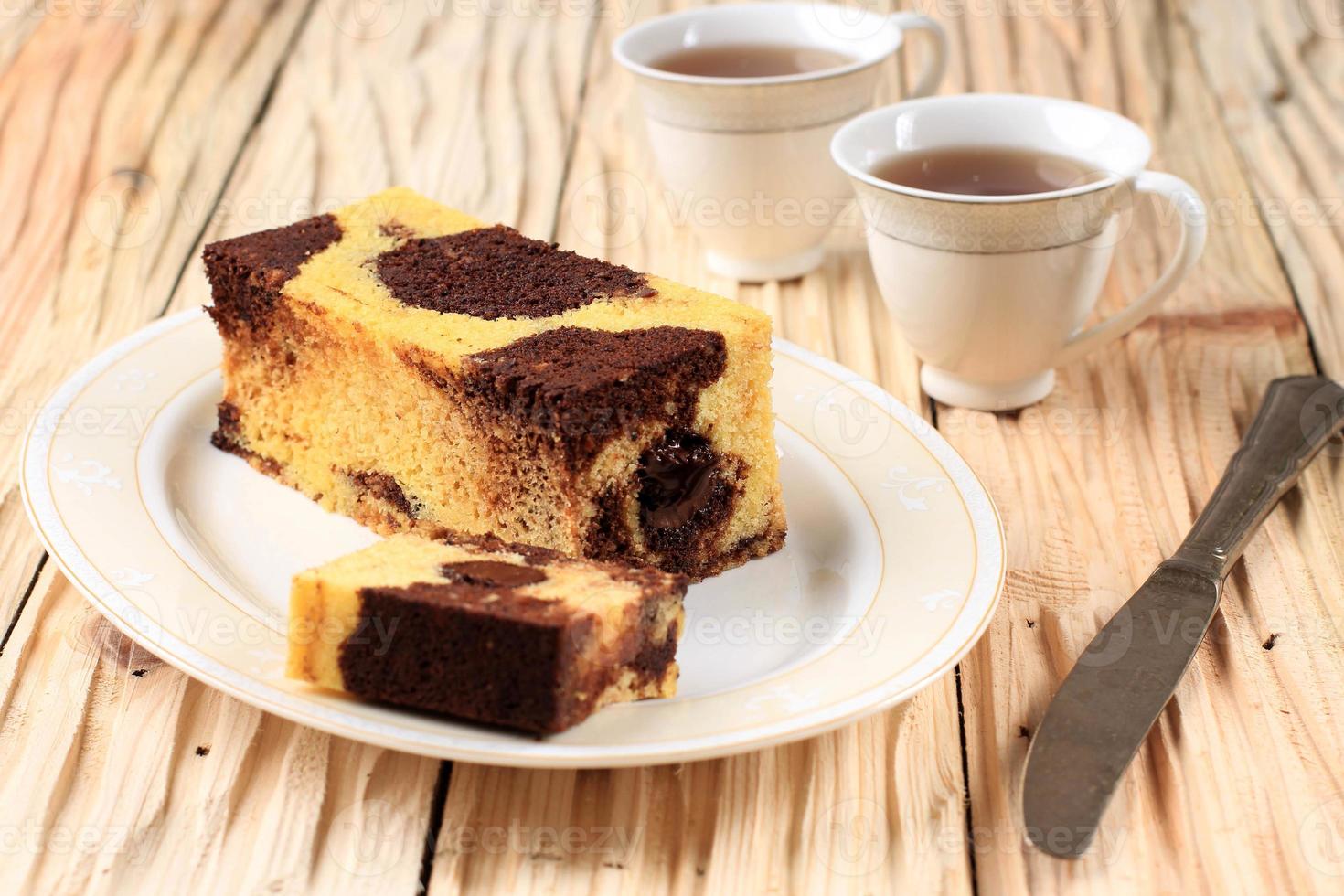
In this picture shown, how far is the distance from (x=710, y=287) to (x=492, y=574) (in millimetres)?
1590

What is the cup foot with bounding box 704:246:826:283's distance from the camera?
338 centimetres

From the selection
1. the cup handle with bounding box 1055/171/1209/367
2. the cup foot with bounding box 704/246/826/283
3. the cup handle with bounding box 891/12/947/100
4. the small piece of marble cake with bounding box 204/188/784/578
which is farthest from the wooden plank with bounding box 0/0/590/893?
the cup handle with bounding box 891/12/947/100

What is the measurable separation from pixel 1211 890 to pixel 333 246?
69.0 inches

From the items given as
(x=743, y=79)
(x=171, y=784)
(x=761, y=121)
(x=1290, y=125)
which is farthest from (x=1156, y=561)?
(x=1290, y=125)

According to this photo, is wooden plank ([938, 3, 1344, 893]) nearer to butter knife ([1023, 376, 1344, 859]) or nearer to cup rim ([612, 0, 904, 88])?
butter knife ([1023, 376, 1344, 859])

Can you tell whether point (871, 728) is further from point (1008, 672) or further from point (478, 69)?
point (478, 69)

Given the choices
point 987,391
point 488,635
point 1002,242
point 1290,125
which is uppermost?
point 488,635

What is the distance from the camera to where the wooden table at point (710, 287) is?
178 cm

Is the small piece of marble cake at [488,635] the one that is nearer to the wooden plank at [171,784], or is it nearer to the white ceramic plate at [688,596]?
the white ceramic plate at [688,596]

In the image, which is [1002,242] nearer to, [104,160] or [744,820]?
[744,820]

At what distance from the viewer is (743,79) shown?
10.5ft

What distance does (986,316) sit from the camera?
2707 mm

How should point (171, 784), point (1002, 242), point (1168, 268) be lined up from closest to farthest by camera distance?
point (171, 784), point (1002, 242), point (1168, 268)

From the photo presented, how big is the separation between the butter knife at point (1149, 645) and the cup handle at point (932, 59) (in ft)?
3.77
